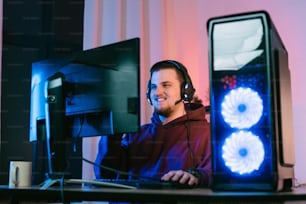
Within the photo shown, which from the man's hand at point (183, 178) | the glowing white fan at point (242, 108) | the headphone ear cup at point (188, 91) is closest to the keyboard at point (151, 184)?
the man's hand at point (183, 178)

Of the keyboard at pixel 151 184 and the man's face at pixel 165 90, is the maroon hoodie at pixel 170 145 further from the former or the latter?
the keyboard at pixel 151 184

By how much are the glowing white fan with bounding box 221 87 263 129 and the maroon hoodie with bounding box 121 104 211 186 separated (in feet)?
2.72

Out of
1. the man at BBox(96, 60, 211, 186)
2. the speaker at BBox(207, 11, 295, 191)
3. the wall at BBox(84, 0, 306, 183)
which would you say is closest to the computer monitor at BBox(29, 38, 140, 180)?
the speaker at BBox(207, 11, 295, 191)

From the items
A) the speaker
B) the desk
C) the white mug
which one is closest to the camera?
the desk

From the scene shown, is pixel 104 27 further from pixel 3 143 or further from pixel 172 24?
pixel 3 143

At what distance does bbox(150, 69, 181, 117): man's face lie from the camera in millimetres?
2014

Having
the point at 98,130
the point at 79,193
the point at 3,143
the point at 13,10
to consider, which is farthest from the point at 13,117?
the point at 79,193

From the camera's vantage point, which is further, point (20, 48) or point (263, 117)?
point (20, 48)

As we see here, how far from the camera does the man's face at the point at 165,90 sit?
2.01 meters

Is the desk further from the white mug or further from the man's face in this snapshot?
the man's face

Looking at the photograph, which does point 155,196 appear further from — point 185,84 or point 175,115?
point 175,115

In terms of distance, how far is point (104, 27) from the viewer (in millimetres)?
2967

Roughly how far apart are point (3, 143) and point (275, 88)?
2179 mm

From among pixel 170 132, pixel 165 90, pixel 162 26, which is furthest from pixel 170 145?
pixel 162 26
